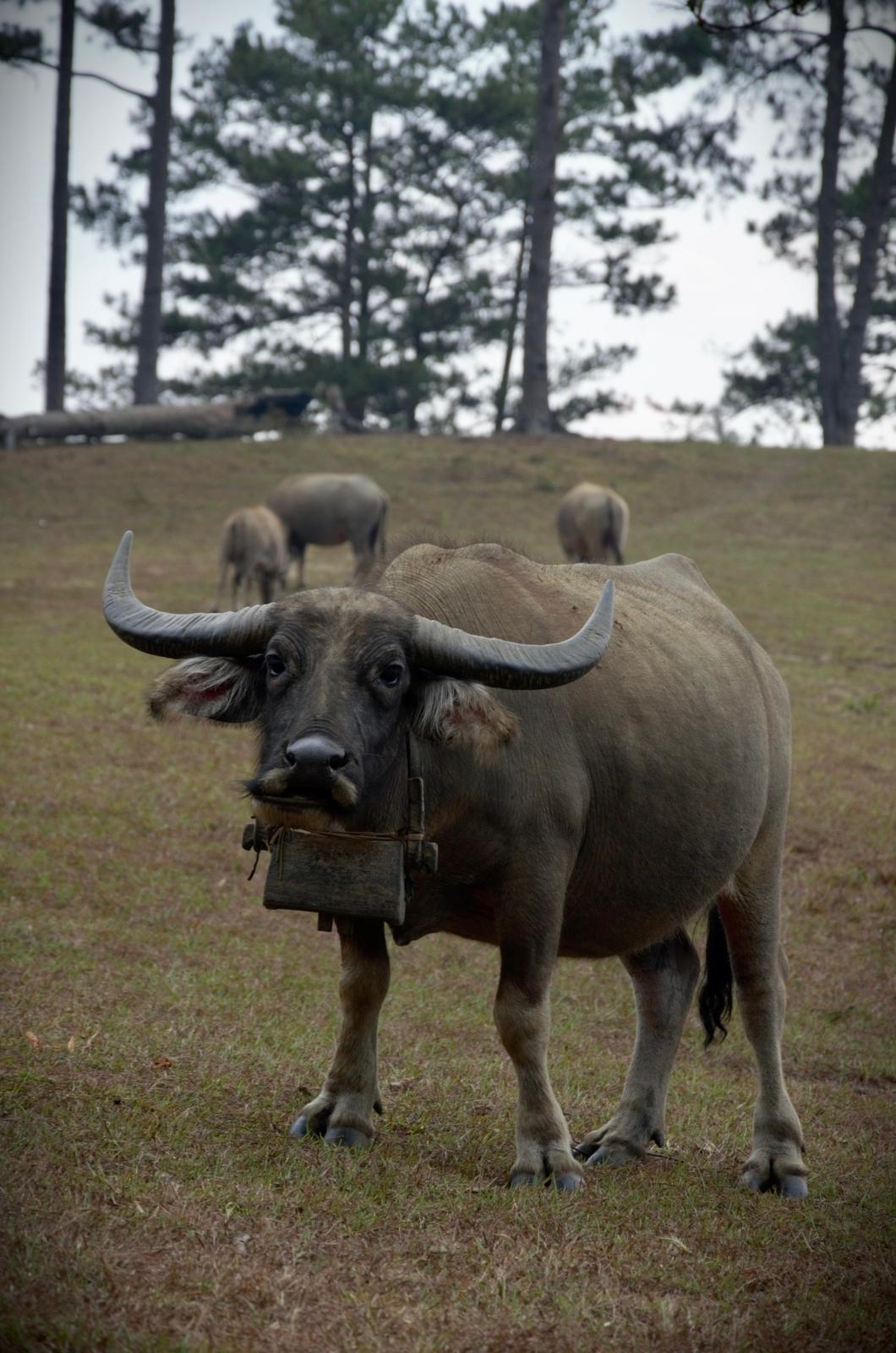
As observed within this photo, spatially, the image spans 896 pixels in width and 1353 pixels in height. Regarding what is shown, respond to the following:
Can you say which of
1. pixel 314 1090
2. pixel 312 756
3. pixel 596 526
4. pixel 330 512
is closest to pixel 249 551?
pixel 330 512

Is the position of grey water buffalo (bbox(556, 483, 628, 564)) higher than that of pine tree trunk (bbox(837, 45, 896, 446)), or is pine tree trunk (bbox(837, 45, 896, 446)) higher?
pine tree trunk (bbox(837, 45, 896, 446))

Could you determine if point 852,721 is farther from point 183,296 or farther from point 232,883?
point 183,296

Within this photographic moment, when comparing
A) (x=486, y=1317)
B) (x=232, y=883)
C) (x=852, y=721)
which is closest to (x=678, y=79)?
(x=852, y=721)

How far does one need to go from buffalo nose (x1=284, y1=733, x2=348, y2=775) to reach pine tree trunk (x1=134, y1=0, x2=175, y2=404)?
31164mm

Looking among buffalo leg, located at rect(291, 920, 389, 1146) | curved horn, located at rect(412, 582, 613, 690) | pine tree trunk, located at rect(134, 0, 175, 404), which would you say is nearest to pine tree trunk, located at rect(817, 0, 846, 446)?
pine tree trunk, located at rect(134, 0, 175, 404)

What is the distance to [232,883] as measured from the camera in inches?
341

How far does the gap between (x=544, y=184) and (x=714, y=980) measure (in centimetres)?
2777

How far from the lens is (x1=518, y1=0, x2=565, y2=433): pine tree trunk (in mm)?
30891

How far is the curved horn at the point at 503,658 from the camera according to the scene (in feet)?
15.0

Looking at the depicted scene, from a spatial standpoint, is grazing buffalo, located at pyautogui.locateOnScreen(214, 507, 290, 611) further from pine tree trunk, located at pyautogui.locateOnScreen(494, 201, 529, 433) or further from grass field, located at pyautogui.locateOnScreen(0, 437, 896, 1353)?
pine tree trunk, located at pyautogui.locateOnScreen(494, 201, 529, 433)

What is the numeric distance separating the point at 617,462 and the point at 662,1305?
26.1m

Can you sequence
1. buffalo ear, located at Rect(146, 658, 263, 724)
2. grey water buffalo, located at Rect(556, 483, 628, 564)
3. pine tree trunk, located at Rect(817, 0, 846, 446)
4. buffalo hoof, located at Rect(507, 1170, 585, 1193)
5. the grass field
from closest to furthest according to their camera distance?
the grass field < buffalo hoof, located at Rect(507, 1170, 585, 1193) < buffalo ear, located at Rect(146, 658, 263, 724) < grey water buffalo, located at Rect(556, 483, 628, 564) < pine tree trunk, located at Rect(817, 0, 846, 446)

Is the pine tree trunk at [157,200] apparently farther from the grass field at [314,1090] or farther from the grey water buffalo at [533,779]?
the grey water buffalo at [533,779]

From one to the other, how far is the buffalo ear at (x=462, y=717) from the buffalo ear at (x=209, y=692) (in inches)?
23.8
